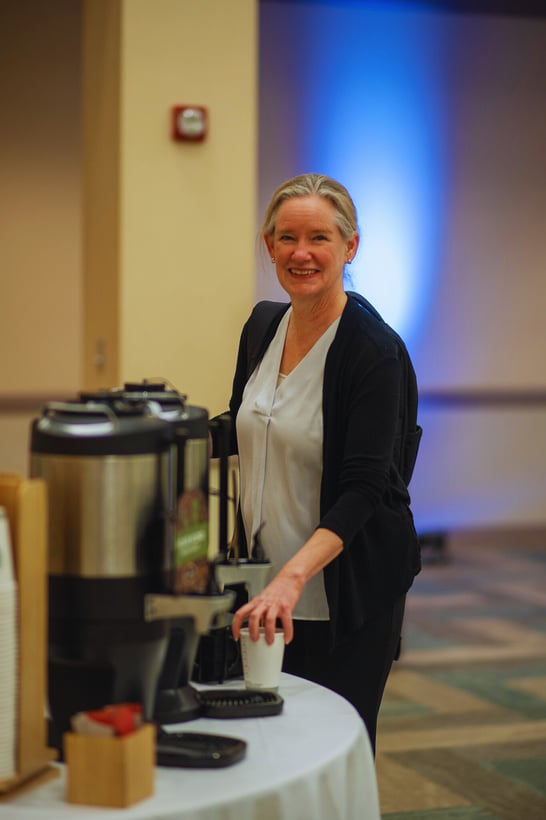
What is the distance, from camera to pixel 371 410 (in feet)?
6.05

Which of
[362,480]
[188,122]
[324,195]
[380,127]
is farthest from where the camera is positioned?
[380,127]

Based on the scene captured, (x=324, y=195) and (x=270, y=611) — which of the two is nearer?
(x=270, y=611)

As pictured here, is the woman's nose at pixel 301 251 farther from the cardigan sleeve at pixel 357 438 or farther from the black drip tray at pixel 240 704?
the black drip tray at pixel 240 704

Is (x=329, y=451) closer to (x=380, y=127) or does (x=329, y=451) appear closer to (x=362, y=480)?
(x=362, y=480)

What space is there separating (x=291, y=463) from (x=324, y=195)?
0.44 m

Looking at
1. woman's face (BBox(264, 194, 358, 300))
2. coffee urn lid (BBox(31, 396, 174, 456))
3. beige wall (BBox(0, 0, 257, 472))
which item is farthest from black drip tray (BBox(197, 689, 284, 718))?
beige wall (BBox(0, 0, 257, 472))

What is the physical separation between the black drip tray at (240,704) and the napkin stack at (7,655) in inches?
13.2

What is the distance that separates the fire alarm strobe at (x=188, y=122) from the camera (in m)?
4.27

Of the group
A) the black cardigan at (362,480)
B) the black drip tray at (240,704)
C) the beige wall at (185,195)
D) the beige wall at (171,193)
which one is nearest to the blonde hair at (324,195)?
the black cardigan at (362,480)

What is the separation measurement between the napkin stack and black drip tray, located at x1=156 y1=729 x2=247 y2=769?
18 centimetres

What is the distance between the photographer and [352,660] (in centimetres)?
196

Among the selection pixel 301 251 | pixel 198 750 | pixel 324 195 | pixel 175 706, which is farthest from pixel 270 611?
pixel 324 195

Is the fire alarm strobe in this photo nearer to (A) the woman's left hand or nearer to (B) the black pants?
(B) the black pants

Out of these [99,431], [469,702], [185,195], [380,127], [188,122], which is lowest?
[469,702]
